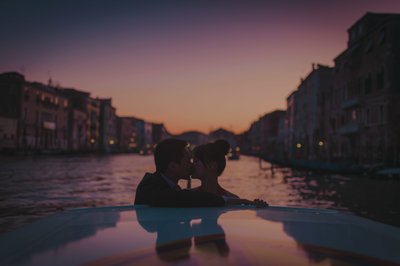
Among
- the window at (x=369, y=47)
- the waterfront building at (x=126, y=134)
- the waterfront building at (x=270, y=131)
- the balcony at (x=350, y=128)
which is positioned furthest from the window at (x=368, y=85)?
the waterfront building at (x=126, y=134)

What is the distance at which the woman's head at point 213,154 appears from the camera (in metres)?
3.74

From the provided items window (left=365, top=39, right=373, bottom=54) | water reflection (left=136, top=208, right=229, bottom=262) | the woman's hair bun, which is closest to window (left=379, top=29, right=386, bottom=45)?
window (left=365, top=39, right=373, bottom=54)

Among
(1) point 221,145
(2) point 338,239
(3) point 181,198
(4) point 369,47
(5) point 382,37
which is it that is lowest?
(2) point 338,239

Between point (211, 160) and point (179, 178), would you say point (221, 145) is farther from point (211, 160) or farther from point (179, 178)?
point (179, 178)

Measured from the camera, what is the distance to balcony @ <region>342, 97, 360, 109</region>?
3195cm

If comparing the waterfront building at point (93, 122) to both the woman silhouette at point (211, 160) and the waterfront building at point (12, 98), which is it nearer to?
the waterfront building at point (12, 98)

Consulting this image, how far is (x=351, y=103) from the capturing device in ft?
108

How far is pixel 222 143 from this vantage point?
379 cm

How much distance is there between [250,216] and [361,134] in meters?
31.7

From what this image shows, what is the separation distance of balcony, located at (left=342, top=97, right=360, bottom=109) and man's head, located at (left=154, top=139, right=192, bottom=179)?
31.4 m

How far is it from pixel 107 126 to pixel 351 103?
237 feet

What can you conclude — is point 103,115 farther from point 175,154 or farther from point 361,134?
point 175,154

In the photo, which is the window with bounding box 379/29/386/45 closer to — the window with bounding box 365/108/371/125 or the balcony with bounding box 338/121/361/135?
the window with bounding box 365/108/371/125

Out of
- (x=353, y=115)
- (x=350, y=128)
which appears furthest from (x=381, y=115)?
(x=353, y=115)
